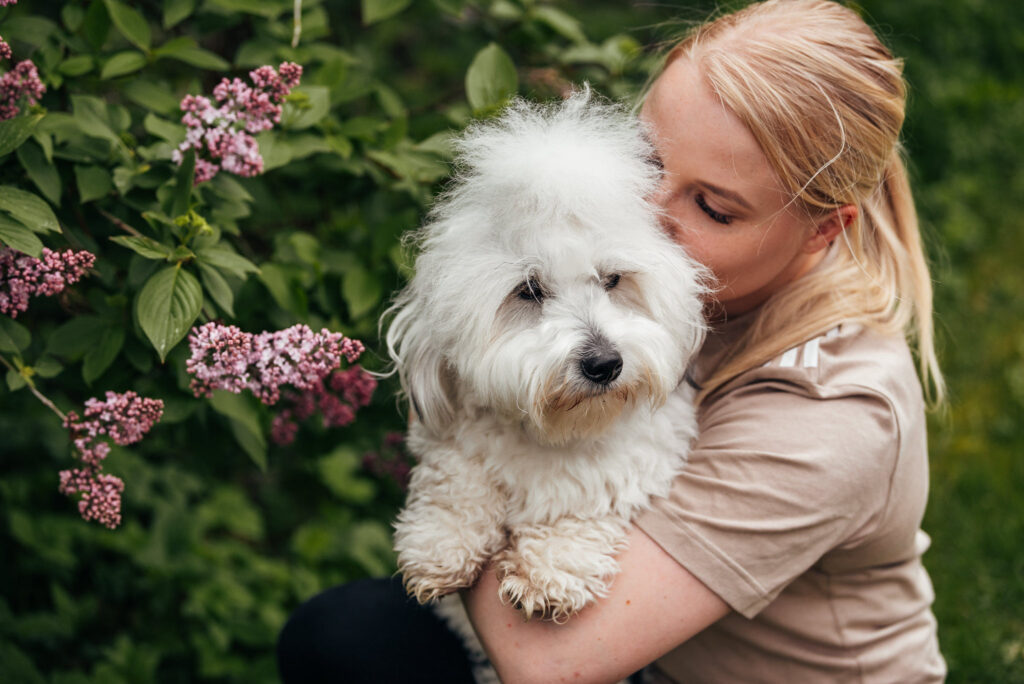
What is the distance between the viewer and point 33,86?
5.37ft

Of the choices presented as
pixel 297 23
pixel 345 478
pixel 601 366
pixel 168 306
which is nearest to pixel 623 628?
pixel 601 366

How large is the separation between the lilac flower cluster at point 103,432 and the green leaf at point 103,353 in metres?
0.05

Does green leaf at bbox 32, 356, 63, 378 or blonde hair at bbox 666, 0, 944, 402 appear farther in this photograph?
blonde hair at bbox 666, 0, 944, 402

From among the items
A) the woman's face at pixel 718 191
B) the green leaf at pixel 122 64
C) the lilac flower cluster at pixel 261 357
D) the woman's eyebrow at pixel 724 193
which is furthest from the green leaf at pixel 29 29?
the woman's eyebrow at pixel 724 193

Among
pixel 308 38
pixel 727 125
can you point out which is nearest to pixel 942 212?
pixel 727 125

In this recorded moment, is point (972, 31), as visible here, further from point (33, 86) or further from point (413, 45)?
point (33, 86)

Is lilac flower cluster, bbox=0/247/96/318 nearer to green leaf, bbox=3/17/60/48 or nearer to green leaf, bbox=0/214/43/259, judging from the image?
green leaf, bbox=0/214/43/259

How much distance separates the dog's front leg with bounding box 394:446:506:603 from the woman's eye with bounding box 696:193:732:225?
2.36 feet

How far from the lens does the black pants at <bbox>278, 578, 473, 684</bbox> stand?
206 centimetres

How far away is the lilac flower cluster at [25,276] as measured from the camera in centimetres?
154

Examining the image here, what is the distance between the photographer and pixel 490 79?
2068 millimetres

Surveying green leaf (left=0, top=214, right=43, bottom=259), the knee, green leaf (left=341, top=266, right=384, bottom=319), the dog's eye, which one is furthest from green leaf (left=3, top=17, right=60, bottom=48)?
the knee

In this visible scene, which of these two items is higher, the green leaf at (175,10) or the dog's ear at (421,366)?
the green leaf at (175,10)

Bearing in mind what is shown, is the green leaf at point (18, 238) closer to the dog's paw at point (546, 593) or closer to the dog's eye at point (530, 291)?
the dog's eye at point (530, 291)
